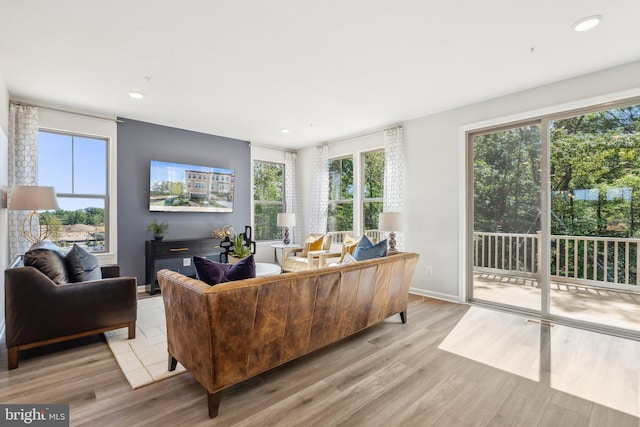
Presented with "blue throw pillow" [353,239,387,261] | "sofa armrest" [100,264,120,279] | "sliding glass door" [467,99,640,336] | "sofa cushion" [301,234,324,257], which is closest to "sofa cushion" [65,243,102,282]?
"sofa armrest" [100,264,120,279]

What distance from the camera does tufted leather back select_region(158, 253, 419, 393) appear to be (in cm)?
172

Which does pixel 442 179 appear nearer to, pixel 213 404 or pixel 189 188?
pixel 213 404

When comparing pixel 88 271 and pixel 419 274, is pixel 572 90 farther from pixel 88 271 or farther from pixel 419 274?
pixel 88 271

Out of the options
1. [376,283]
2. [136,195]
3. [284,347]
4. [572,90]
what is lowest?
[284,347]

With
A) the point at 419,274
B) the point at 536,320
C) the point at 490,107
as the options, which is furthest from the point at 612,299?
the point at 490,107

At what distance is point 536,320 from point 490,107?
256 cm

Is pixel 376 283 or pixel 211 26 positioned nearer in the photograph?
pixel 211 26

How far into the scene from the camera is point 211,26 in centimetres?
231

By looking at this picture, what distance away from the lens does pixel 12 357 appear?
225cm

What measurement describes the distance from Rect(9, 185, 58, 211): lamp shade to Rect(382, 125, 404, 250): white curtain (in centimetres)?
419

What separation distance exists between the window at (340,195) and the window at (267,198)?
1.12 m

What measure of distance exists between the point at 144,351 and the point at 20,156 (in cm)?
299

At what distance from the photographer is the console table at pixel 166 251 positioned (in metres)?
4.45

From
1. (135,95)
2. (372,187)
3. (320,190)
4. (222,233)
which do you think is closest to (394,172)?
(372,187)
